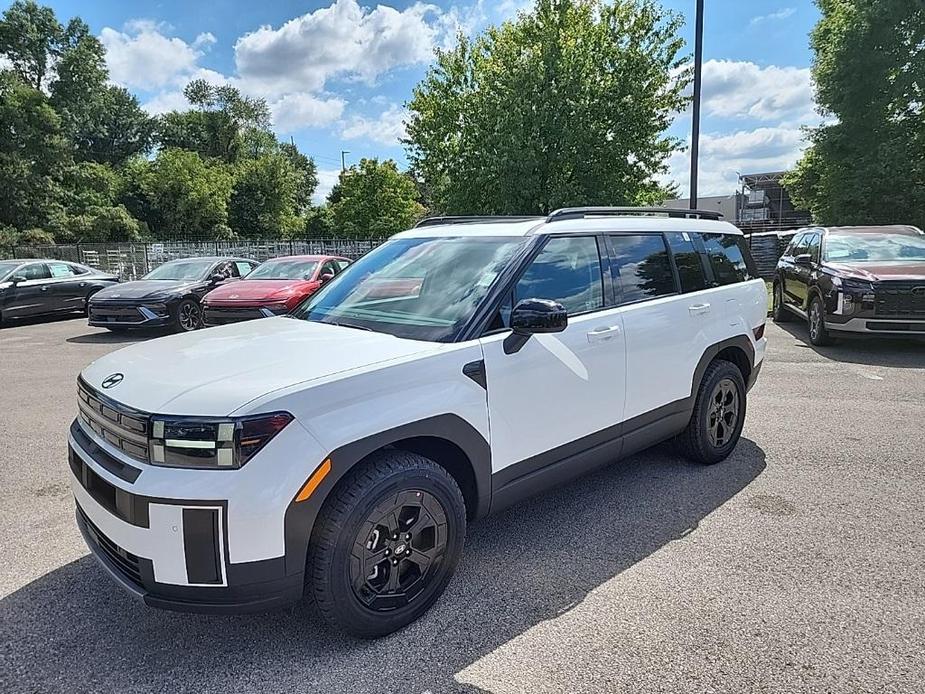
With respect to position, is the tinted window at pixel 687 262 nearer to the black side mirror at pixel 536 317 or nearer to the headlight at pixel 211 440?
the black side mirror at pixel 536 317

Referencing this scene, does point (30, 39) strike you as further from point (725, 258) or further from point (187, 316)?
point (725, 258)

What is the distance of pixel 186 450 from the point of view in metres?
2.17

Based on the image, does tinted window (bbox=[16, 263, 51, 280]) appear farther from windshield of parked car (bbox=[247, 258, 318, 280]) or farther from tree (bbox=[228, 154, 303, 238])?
tree (bbox=[228, 154, 303, 238])

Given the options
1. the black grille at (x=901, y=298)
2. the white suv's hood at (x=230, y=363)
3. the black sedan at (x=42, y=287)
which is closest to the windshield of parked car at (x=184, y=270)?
the black sedan at (x=42, y=287)

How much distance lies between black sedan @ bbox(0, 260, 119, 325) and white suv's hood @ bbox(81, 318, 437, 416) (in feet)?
40.9

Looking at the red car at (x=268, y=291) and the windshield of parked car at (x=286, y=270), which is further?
the windshield of parked car at (x=286, y=270)

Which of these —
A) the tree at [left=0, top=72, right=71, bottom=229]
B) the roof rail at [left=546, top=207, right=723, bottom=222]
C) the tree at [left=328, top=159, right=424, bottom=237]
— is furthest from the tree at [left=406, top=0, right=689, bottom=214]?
the tree at [left=0, top=72, right=71, bottom=229]

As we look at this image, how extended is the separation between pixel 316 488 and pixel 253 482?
235 mm

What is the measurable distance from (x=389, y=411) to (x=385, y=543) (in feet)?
1.81

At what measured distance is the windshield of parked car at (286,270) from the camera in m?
11.2

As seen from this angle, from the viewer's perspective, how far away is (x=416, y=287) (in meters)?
3.47

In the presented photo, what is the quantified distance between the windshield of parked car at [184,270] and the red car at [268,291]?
1.47 m

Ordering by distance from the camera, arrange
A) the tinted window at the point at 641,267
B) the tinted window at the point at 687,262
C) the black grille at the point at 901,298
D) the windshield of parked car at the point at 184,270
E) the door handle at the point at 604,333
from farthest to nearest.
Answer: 1. the windshield of parked car at the point at 184,270
2. the black grille at the point at 901,298
3. the tinted window at the point at 687,262
4. the tinted window at the point at 641,267
5. the door handle at the point at 604,333

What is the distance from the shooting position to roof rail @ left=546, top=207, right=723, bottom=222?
364 cm
